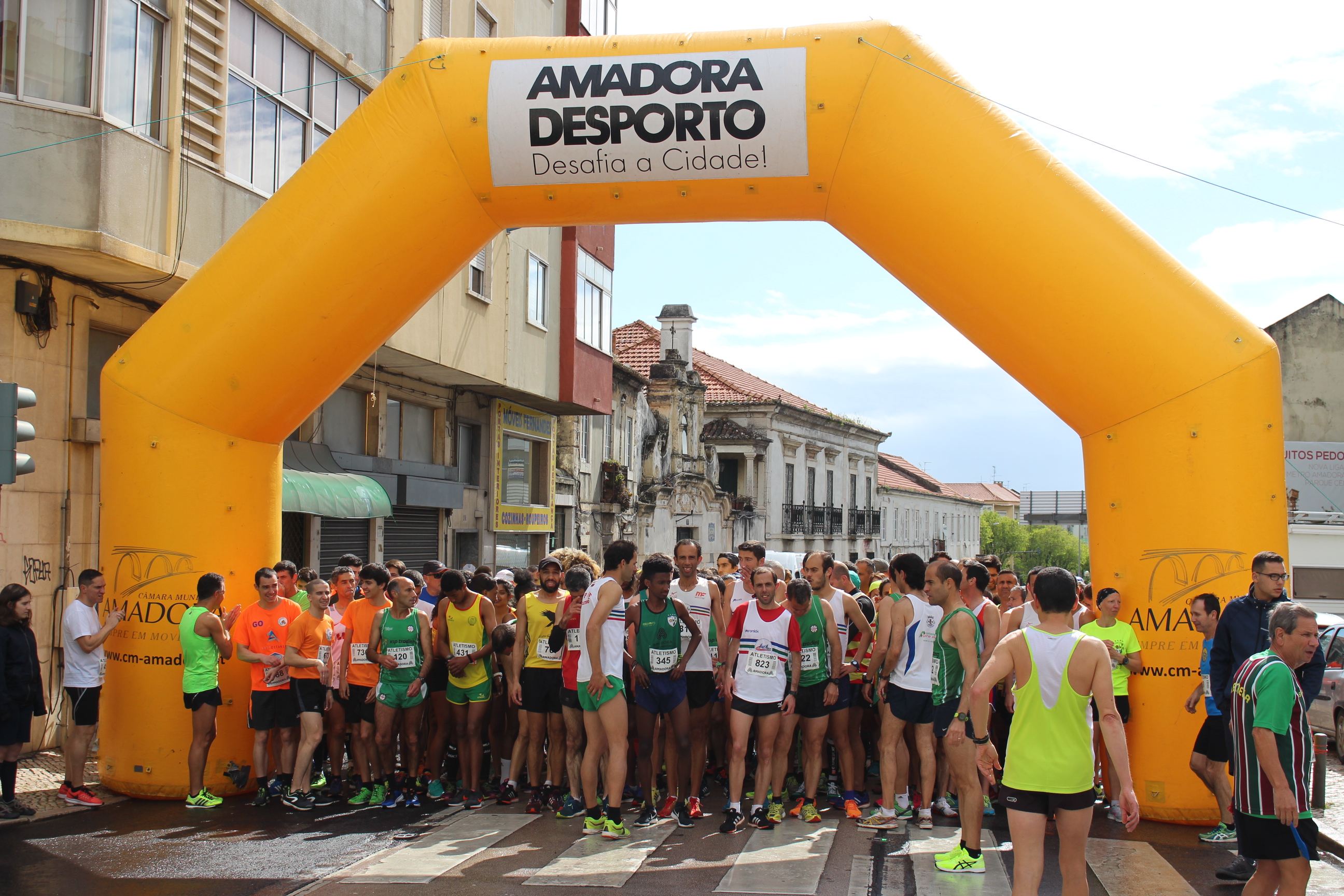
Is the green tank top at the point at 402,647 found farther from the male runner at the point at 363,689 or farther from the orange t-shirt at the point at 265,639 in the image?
the orange t-shirt at the point at 265,639

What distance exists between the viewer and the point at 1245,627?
22.1 ft

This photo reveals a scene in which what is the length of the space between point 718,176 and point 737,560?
420 cm

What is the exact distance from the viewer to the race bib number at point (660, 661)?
7980 millimetres

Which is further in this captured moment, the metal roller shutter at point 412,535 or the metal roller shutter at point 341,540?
the metal roller shutter at point 412,535

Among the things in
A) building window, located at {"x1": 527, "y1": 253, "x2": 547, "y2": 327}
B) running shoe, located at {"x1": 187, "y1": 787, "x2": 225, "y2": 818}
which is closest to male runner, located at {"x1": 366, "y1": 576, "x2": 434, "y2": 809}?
running shoe, located at {"x1": 187, "y1": 787, "x2": 225, "y2": 818}

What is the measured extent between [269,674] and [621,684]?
283cm

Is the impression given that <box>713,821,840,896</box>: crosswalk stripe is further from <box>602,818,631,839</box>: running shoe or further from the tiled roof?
the tiled roof

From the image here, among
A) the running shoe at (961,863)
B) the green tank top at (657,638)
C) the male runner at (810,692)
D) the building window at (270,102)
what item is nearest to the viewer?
the running shoe at (961,863)

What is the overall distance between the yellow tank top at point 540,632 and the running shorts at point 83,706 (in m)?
3.27

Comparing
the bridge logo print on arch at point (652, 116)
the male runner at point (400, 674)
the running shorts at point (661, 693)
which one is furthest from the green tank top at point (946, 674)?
the male runner at point (400, 674)

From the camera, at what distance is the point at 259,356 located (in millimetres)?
8539

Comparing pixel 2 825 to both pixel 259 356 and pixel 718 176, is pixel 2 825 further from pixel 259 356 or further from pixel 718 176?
pixel 718 176

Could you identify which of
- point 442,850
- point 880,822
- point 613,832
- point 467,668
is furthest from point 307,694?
point 880,822

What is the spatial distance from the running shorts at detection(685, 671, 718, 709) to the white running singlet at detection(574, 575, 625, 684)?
32.0 inches
